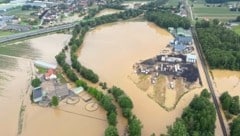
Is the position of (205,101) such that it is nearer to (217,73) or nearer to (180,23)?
(217,73)

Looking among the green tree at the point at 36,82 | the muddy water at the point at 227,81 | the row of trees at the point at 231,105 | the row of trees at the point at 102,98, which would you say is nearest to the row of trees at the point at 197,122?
the row of trees at the point at 231,105

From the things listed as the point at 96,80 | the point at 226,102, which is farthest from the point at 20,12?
the point at 226,102

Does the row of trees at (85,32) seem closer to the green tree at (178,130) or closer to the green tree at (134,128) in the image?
the green tree at (134,128)

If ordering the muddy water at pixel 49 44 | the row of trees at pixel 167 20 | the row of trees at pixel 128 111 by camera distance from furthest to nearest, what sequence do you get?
the row of trees at pixel 167 20
the muddy water at pixel 49 44
the row of trees at pixel 128 111

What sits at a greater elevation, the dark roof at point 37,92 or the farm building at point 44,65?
the farm building at point 44,65

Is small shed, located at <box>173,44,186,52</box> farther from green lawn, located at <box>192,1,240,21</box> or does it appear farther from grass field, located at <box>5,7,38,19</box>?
grass field, located at <box>5,7,38,19</box>

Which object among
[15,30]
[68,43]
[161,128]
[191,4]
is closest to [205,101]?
[161,128]
